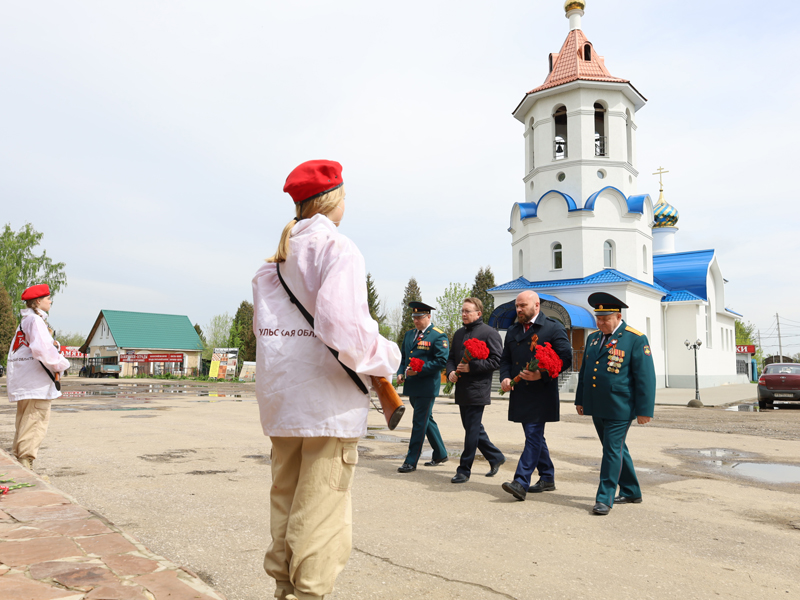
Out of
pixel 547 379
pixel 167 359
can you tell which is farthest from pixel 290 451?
pixel 167 359

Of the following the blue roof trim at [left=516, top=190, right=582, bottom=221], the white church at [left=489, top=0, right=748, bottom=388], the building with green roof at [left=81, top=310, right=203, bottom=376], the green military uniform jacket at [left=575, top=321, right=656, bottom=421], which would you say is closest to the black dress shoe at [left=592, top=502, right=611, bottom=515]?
the green military uniform jacket at [left=575, top=321, right=656, bottom=421]

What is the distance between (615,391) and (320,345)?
3888mm

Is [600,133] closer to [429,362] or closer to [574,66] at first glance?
[574,66]

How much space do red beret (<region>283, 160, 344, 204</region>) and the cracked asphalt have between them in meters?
2.11

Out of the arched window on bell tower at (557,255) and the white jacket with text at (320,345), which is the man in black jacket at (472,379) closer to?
the white jacket with text at (320,345)

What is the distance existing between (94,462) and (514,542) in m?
5.48

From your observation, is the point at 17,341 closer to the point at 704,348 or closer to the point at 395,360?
the point at 395,360

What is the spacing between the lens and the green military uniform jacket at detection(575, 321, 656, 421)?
18.4 ft

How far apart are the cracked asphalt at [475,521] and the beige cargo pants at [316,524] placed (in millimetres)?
856

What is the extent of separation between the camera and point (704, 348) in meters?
37.5

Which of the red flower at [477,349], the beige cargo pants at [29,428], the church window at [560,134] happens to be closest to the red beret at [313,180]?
the red flower at [477,349]

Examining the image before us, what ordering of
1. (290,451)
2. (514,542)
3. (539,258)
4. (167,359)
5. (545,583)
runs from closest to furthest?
(290,451)
(545,583)
(514,542)
(539,258)
(167,359)

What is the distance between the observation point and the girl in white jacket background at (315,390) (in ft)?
8.05

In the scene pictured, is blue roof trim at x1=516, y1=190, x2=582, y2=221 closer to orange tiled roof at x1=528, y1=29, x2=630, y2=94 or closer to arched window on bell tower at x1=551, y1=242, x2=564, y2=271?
arched window on bell tower at x1=551, y1=242, x2=564, y2=271
